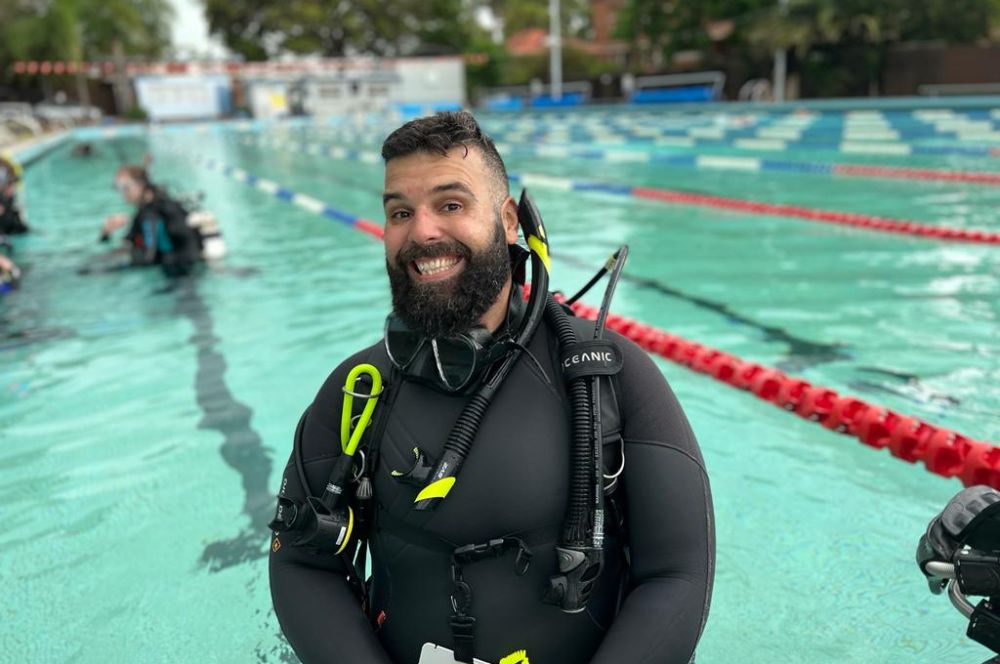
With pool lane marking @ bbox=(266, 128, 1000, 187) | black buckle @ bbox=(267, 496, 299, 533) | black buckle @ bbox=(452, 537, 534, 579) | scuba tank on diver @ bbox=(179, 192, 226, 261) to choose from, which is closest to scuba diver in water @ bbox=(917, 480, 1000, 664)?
black buckle @ bbox=(452, 537, 534, 579)

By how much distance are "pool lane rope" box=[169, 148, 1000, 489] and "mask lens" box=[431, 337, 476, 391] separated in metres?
1.03

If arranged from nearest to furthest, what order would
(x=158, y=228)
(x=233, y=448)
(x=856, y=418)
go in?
(x=856, y=418), (x=233, y=448), (x=158, y=228)

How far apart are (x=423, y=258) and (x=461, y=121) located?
28cm

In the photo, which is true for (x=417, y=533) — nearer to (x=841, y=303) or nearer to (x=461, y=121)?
(x=461, y=121)

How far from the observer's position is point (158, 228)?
7.18 m

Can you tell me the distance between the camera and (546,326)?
1.69m

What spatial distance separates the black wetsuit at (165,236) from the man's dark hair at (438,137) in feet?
20.0

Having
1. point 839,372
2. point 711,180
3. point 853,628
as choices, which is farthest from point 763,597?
point 711,180

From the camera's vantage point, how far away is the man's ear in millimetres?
1691

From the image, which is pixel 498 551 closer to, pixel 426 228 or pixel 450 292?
pixel 450 292

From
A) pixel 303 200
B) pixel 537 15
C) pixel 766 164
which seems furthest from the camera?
pixel 537 15

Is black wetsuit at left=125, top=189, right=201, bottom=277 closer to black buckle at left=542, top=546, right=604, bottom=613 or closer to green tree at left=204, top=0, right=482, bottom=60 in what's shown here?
black buckle at left=542, top=546, right=604, bottom=613

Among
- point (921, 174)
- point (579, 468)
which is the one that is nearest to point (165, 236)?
point (579, 468)

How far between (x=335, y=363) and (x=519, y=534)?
3653 mm
